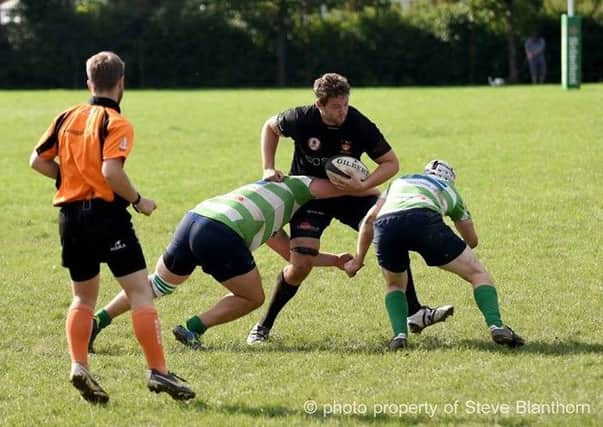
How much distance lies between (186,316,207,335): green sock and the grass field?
15 centimetres

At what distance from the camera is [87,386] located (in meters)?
6.02

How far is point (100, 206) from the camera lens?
239 inches

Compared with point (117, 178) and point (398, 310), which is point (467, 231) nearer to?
point (398, 310)

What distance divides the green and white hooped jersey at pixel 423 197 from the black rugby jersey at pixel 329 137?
468 millimetres

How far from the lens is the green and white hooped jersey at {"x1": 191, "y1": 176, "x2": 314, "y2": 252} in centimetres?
714

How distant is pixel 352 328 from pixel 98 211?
2367mm

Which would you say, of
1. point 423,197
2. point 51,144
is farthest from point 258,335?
point 51,144

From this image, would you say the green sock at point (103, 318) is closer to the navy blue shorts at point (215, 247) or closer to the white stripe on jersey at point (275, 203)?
the navy blue shorts at point (215, 247)

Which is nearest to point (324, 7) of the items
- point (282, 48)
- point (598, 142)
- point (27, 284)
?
point (282, 48)

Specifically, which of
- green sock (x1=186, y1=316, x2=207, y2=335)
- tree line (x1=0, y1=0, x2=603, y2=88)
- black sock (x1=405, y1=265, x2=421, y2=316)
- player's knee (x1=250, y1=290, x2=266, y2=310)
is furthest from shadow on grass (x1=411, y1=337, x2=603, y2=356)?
tree line (x1=0, y1=0, x2=603, y2=88)

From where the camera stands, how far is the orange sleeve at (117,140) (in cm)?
596

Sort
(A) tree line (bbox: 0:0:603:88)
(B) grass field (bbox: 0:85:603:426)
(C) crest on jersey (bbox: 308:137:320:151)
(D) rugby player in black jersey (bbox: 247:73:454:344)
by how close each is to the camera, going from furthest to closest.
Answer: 1. (A) tree line (bbox: 0:0:603:88)
2. (C) crest on jersey (bbox: 308:137:320:151)
3. (D) rugby player in black jersey (bbox: 247:73:454:344)
4. (B) grass field (bbox: 0:85:603:426)

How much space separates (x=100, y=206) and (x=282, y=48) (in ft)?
124

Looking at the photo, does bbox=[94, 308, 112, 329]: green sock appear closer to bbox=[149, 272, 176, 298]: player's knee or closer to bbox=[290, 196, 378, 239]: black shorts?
bbox=[149, 272, 176, 298]: player's knee
